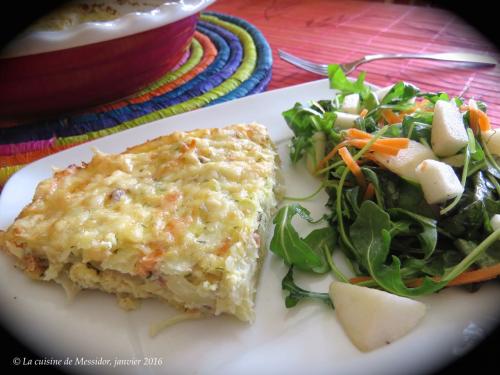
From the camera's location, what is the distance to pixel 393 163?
5.63ft

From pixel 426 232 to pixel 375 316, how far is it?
1.29ft

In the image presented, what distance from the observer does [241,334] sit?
1433mm

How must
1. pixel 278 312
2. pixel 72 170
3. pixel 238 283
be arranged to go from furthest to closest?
pixel 72 170 → pixel 278 312 → pixel 238 283

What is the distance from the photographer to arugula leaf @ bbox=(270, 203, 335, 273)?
1.59 metres

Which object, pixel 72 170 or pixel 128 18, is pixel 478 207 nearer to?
pixel 72 170

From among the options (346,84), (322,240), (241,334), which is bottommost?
(241,334)

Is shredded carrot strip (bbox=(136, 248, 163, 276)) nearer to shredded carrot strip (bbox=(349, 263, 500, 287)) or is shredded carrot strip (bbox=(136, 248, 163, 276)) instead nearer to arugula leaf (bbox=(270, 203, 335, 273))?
arugula leaf (bbox=(270, 203, 335, 273))

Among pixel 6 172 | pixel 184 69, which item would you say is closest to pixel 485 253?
pixel 6 172

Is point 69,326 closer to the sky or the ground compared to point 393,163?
closer to the ground

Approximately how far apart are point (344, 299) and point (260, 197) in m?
0.50

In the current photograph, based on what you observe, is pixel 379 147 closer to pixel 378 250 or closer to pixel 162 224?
pixel 378 250

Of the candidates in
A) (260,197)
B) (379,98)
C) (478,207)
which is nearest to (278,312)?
(260,197)

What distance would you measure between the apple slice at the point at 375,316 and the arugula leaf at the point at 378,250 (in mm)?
55

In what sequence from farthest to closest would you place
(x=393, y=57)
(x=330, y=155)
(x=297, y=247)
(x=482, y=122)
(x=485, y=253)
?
(x=393, y=57) → (x=330, y=155) → (x=482, y=122) → (x=297, y=247) → (x=485, y=253)
